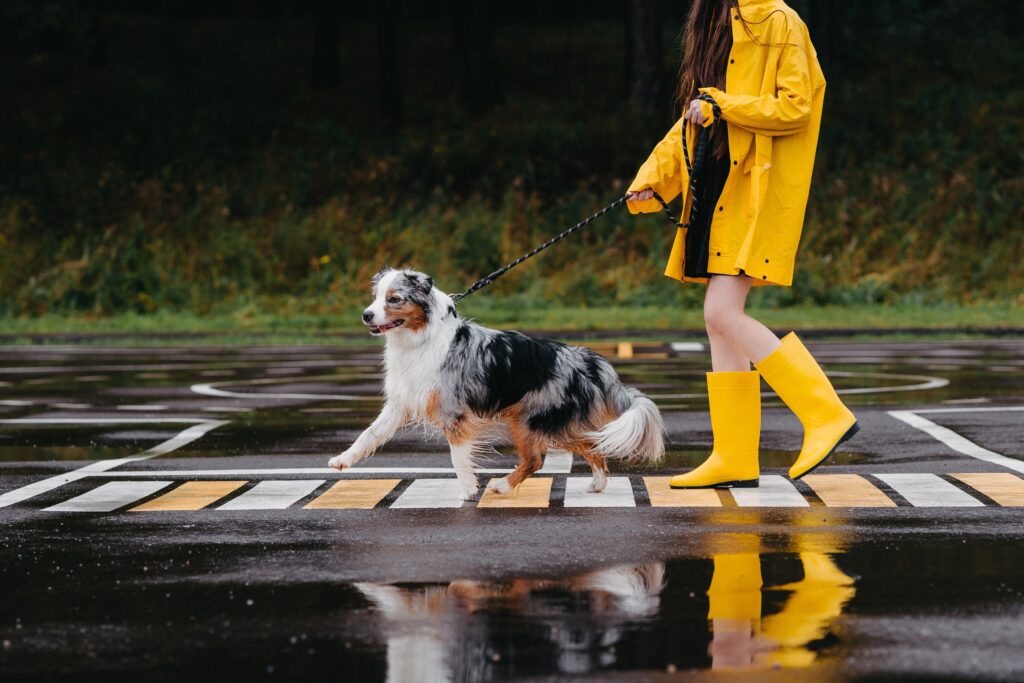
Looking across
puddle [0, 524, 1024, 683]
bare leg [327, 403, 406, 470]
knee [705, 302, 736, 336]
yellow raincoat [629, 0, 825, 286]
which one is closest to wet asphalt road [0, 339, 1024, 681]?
puddle [0, 524, 1024, 683]

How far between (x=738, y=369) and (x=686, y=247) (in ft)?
2.18

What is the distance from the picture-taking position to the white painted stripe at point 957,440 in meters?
9.95

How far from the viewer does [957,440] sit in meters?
11.2

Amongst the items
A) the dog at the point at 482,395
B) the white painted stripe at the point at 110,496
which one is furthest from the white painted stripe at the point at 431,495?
the white painted stripe at the point at 110,496

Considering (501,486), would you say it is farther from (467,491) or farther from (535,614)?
(535,614)

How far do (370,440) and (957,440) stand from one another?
4.08 meters

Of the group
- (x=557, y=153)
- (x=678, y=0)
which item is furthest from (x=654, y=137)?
(x=678, y=0)

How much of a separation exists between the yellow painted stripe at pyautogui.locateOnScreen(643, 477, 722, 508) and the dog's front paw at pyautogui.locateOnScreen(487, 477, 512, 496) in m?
0.68

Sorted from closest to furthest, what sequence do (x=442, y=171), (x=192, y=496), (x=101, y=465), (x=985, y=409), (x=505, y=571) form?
(x=505, y=571) < (x=192, y=496) < (x=101, y=465) < (x=985, y=409) < (x=442, y=171)

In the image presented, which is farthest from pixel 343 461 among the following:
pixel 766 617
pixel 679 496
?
pixel 766 617

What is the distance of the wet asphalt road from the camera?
515cm

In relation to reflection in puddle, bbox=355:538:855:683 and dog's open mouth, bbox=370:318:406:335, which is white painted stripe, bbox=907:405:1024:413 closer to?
dog's open mouth, bbox=370:318:406:335

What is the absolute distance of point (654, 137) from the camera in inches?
1431

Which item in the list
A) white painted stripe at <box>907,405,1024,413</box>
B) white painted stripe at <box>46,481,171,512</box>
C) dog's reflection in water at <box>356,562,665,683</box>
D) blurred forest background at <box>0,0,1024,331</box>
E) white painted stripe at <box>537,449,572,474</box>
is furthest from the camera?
blurred forest background at <box>0,0,1024,331</box>
